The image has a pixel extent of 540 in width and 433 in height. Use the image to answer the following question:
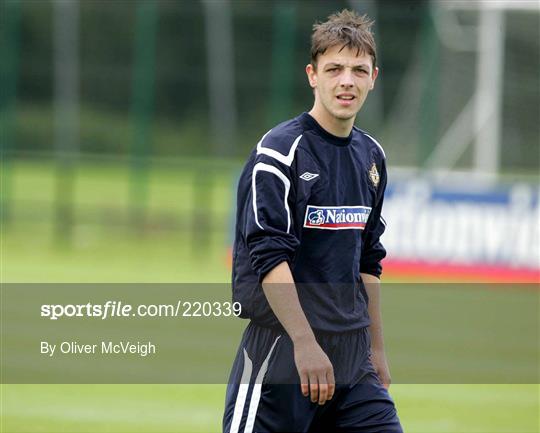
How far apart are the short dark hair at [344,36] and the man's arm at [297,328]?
902 mm

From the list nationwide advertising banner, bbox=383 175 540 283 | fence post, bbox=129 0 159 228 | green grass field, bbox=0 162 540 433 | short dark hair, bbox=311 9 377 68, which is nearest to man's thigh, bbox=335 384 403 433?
short dark hair, bbox=311 9 377 68

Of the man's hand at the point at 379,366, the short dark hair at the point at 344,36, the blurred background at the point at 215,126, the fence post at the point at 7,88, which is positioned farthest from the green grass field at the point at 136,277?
the short dark hair at the point at 344,36

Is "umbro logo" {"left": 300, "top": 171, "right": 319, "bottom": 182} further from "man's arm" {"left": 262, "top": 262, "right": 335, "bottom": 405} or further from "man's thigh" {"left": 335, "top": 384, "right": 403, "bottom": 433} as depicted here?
"man's thigh" {"left": 335, "top": 384, "right": 403, "bottom": 433}

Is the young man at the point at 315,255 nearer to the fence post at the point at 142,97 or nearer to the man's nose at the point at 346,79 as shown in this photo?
the man's nose at the point at 346,79

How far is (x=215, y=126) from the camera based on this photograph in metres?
25.3

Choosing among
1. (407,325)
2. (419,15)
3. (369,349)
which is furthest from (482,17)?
(369,349)

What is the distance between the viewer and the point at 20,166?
21219 millimetres

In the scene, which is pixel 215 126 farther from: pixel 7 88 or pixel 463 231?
pixel 463 231

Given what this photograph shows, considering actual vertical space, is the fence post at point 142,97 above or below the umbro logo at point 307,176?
above

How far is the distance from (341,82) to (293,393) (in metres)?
1.20

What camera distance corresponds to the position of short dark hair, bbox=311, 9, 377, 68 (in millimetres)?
4633

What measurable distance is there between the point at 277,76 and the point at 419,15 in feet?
8.99

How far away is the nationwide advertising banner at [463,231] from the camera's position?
50.9 ft

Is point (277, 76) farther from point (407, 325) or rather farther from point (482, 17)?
point (407, 325)
